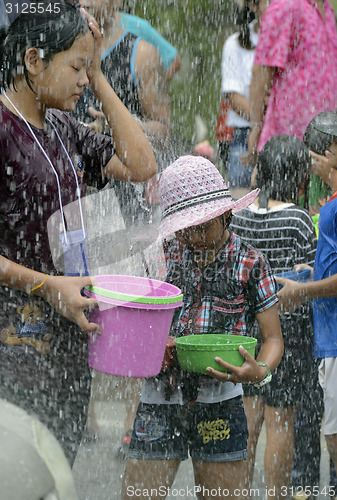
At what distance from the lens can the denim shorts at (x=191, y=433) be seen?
2742mm

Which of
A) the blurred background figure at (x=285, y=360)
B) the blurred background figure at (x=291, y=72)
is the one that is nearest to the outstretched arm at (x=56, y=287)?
the blurred background figure at (x=285, y=360)

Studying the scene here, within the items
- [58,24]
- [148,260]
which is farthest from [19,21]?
[148,260]

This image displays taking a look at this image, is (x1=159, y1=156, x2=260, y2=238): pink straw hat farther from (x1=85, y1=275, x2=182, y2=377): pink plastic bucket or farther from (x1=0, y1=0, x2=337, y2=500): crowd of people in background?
(x1=85, y1=275, x2=182, y2=377): pink plastic bucket

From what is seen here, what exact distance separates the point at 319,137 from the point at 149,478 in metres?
2.09

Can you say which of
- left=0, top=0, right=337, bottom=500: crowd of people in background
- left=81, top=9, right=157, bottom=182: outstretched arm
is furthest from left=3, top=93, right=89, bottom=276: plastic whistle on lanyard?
left=81, top=9, right=157, bottom=182: outstretched arm

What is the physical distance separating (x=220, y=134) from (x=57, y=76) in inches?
138

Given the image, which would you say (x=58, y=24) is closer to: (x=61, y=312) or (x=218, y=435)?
(x=61, y=312)

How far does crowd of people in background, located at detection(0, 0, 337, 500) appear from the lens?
237 cm

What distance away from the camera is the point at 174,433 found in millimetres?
2764

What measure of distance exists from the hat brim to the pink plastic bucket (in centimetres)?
31

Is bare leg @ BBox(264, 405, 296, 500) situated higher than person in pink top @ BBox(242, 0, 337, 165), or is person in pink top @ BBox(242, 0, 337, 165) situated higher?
person in pink top @ BBox(242, 0, 337, 165)

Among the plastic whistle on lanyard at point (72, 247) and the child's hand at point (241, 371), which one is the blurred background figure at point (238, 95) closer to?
the child's hand at point (241, 371)

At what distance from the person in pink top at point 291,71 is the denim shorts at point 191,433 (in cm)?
266

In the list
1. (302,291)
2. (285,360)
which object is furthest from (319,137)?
(285,360)
